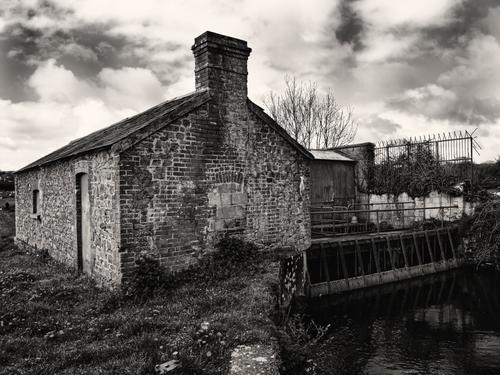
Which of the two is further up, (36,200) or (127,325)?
(36,200)

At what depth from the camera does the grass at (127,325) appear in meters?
4.73

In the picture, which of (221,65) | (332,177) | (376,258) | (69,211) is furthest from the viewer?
(332,177)

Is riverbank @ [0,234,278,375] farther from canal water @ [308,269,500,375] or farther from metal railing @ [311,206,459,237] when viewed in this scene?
metal railing @ [311,206,459,237]

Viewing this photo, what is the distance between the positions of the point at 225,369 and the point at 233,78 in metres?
7.09

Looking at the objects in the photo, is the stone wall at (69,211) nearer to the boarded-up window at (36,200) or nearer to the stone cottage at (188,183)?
the stone cottage at (188,183)

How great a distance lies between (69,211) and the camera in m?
10.4

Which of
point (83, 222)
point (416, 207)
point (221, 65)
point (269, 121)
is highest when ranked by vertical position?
point (221, 65)

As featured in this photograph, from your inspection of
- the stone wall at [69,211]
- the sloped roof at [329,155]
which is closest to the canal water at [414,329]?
the stone wall at [69,211]

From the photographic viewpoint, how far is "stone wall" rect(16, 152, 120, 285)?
316 inches

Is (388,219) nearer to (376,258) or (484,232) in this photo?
(484,232)

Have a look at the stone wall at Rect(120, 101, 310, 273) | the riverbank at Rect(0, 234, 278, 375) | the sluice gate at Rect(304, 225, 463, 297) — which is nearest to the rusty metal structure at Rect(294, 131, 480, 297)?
the sluice gate at Rect(304, 225, 463, 297)

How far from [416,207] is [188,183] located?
1433cm

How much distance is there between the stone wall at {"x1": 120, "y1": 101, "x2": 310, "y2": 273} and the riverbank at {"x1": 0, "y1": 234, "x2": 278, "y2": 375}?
1064 millimetres

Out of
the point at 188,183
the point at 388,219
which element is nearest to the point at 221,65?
the point at 188,183
